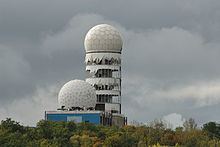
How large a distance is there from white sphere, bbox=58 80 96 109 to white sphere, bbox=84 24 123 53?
30.4 feet

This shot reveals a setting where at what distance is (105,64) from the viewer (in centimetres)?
13612

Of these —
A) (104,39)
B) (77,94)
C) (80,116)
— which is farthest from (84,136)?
(104,39)

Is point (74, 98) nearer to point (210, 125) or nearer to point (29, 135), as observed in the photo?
point (210, 125)

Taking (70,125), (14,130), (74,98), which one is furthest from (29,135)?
(74,98)

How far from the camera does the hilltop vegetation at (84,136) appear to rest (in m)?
82.2

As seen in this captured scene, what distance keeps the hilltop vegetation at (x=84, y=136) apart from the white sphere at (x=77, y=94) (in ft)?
50.3

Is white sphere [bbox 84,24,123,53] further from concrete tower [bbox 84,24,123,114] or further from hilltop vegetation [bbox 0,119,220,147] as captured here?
hilltop vegetation [bbox 0,119,220,147]

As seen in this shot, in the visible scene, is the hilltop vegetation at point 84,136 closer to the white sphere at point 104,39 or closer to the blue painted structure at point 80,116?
the blue painted structure at point 80,116

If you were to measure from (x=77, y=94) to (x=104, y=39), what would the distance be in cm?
1209

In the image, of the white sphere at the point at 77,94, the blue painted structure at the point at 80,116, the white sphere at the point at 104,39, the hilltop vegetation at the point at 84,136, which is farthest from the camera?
the white sphere at the point at 104,39

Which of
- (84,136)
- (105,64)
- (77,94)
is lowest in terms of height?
(84,136)

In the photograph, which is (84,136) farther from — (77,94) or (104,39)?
(104,39)

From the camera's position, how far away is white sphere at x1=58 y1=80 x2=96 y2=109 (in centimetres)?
12600

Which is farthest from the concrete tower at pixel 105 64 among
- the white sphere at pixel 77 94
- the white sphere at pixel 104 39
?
the white sphere at pixel 77 94
